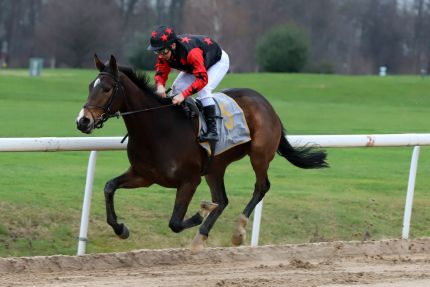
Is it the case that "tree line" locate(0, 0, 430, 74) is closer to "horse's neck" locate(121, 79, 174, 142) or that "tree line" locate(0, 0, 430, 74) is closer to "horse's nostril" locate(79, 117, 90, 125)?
"horse's neck" locate(121, 79, 174, 142)

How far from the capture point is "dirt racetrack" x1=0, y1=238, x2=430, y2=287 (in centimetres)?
681

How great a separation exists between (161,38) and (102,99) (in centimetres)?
73

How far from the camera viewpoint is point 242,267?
25.4 feet

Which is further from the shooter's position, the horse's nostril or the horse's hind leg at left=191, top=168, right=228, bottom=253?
the horse's hind leg at left=191, top=168, right=228, bottom=253

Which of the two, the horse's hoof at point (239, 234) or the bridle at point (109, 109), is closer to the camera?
the bridle at point (109, 109)

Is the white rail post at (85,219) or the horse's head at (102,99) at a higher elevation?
the horse's head at (102,99)

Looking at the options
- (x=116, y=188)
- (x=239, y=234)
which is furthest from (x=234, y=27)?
(x=116, y=188)

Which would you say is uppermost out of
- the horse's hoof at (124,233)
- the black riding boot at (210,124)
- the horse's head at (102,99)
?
the horse's head at (102,99)

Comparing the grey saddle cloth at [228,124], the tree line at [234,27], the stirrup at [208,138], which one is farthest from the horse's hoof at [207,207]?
the tree line at [234,27]

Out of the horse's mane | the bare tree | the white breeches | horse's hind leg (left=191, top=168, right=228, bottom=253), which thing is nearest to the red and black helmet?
the horse's mane

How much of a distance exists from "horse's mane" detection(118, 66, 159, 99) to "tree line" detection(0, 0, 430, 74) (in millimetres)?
48697

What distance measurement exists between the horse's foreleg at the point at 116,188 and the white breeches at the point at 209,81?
0.79 metres

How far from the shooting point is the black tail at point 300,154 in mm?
8938

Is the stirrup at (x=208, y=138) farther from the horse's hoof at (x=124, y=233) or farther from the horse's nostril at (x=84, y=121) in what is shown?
the horse's nostril at (x=84, y=121)
